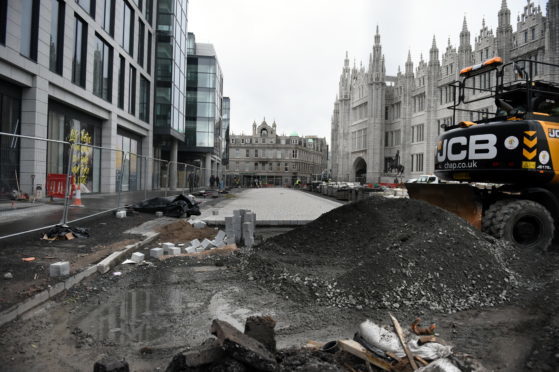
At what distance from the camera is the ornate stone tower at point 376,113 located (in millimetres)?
64312

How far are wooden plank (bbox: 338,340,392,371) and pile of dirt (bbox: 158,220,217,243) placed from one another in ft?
22.7

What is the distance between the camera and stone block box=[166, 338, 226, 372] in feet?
8.96

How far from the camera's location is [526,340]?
392 centimetres

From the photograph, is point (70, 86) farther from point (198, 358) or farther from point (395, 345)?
point (395, 345)

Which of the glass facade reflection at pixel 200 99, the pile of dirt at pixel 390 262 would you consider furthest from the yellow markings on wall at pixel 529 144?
the glass facade reflection at pixel 200 99

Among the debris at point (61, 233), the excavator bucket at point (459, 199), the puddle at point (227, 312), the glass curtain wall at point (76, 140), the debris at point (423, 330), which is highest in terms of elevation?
the glass curtain wall at point (76, 140)

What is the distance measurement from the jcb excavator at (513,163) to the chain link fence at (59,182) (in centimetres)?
888

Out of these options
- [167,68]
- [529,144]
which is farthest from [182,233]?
[167,68]

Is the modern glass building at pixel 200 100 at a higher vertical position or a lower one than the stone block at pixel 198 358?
higher

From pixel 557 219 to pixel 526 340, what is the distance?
5947mm

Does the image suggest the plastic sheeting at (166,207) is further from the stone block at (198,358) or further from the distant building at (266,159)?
the distant building at (266,159)

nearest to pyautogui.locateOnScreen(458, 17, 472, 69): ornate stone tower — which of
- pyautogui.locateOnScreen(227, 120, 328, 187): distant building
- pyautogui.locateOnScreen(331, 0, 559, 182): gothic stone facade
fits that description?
pyautogui.locateOnScreen(331, 0, 559, 182): gothic stone facade

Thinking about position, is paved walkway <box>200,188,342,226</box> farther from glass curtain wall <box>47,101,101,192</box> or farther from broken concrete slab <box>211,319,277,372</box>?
broken concrete slab <box>211,319,277,372</box>

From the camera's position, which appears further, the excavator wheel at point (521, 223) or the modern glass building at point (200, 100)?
the modern glass building at point (200, 100)
